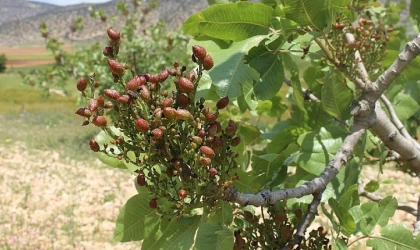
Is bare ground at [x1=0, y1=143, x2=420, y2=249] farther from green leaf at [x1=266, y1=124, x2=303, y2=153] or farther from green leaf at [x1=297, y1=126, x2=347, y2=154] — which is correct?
green leaf at [x1=297, y1=126, x2=347, y2=154]

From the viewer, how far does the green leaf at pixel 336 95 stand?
197cm

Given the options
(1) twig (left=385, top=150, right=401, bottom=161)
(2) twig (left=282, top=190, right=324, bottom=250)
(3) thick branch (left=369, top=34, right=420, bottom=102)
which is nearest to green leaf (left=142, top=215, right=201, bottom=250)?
(2) twig (left=282, top=190, right=324, bottom=250)

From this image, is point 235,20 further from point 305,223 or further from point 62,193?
point 62,193

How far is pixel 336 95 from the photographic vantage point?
1.99 meters

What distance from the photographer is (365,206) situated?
1.73 metres

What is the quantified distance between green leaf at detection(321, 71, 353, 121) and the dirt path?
539 cm

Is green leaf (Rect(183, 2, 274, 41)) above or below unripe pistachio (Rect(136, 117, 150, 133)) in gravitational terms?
above

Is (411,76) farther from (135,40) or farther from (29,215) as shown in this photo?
(135,40)

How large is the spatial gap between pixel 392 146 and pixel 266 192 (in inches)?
29.3

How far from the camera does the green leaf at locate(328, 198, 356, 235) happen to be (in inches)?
60.9

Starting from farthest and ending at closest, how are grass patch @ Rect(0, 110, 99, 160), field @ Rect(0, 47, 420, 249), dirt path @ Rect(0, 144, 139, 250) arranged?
grass patch @ Rect(0, 110, 99, 160) → field @ Rect(0, 47, 420, 249) → dirt path @ Rect(0, 144, 139, 250)

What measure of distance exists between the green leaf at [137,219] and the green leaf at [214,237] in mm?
233

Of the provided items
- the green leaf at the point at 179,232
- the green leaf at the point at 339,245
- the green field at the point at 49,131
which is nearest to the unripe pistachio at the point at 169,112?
the green leaf at the point at 179,232

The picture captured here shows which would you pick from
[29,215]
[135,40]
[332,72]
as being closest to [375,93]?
[332,72]
